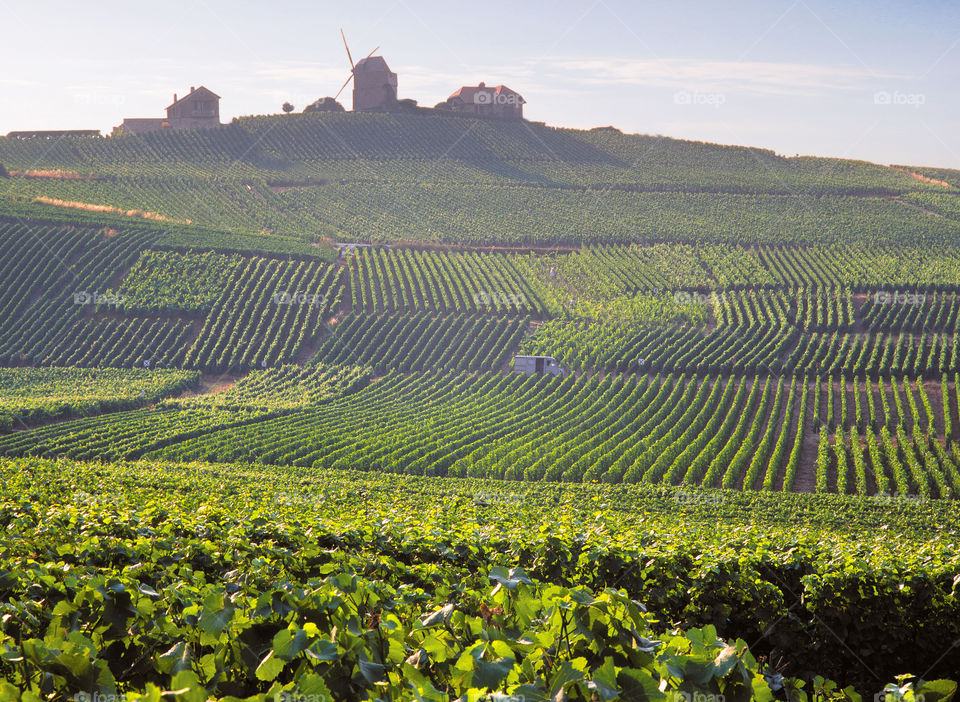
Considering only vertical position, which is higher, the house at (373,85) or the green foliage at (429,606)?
the house at (373,85)

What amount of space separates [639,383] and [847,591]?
2995 cm

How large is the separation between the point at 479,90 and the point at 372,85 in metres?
14.7

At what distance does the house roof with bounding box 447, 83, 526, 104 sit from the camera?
102 metres

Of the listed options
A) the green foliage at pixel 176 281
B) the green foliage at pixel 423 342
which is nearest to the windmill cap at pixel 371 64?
the green foliage at pixel 176 281

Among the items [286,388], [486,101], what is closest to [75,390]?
[286,388]

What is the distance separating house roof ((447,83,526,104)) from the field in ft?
16.2

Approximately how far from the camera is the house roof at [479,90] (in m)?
102

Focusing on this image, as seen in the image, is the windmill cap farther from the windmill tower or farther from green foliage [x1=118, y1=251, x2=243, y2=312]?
green foliage [x1=118, y1=251, x2=243, y2=312]

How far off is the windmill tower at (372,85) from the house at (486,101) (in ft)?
27.4

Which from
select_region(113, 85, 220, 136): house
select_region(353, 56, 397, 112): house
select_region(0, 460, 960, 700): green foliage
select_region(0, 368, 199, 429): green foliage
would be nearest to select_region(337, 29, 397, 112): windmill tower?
select_region(353, 56, 397, 112): house

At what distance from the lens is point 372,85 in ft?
331

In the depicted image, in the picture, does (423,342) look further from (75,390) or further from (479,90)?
(479,90)

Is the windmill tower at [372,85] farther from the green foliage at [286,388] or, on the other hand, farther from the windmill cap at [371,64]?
the green foliage at [286,388]

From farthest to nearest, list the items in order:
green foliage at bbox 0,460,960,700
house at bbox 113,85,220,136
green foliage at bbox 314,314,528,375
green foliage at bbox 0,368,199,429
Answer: house at bbox 113,85,220,136, green foliage at bbox 314,314,528,375, green foliage at bbox 0,368,199,429, green foliage at bbox 0,460,960,700
